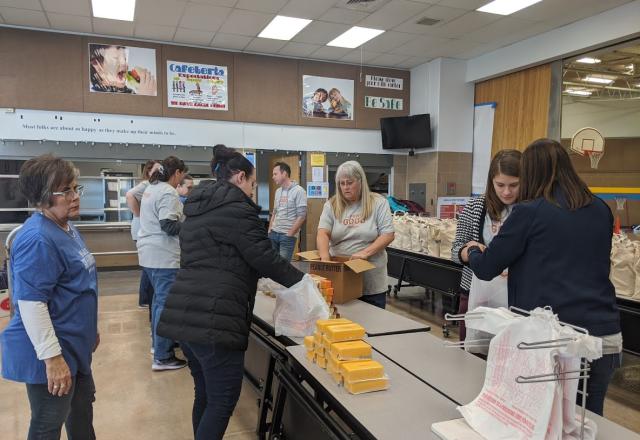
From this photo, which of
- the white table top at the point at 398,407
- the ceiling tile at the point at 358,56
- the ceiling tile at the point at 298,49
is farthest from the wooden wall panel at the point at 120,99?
the white table top at the point at 398,407

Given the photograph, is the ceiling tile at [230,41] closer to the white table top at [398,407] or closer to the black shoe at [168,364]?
the black shoe at [168,364]

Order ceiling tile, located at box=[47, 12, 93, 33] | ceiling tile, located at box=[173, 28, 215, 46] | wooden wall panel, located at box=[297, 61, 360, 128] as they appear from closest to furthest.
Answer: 1. ceiling tile, located at box=[47, 12, 93, 33]
2. ceiling tile, located at box=[173, 28, 215, 46]
3. wooden wall panel, located at box=[297, 61, 360, 128]

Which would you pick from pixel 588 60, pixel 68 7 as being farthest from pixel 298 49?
pixel 588 60

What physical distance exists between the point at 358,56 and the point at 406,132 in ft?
5.19

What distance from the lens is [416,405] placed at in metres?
1.49

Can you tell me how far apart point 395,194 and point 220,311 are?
7.41m

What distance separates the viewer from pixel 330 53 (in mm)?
7762

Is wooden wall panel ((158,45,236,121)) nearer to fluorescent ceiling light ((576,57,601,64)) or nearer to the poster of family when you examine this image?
the poster of family

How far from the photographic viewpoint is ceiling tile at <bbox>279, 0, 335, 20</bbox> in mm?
5648

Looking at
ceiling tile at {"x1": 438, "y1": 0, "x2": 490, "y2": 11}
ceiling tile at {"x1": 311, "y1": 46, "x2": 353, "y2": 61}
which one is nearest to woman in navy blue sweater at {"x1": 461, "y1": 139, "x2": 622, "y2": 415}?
ceiling tile at {"x1": 438, "y1": 0, "x2": 490, "y2": 11}

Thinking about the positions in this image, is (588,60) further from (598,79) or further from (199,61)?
(199,61)

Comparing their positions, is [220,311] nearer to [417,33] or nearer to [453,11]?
[453,11]

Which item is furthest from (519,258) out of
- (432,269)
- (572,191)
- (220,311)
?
(432,269)

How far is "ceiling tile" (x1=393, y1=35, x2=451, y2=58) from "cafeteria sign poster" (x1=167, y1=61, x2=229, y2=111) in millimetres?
2935
